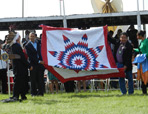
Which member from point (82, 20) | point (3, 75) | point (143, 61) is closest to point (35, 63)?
point (143, 61)

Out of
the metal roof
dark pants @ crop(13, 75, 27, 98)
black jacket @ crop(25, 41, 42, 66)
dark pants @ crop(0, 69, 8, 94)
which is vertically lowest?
dark pants @ crop(13, 75, 27, 98)

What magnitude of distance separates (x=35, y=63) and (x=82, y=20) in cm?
652

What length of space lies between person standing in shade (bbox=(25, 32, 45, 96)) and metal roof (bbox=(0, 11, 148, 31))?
523 cm

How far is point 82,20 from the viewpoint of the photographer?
20250mm

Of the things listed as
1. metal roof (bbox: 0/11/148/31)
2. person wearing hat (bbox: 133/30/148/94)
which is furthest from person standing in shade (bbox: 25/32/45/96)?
metal roof (bbox: 0/11/148/31)

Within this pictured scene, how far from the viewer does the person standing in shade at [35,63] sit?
46.5 ft

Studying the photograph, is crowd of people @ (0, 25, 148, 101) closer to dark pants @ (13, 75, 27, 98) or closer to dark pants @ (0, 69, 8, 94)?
dark pants @ (13, 75, 27, 98)

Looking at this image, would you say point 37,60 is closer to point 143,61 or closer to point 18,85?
point 18,85

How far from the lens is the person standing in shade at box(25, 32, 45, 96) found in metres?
14.2

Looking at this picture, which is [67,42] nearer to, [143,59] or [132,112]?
[143,59]

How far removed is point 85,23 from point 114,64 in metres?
7.21

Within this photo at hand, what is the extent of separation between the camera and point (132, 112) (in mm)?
8648

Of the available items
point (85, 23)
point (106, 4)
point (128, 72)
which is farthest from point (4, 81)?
point (106, 4)

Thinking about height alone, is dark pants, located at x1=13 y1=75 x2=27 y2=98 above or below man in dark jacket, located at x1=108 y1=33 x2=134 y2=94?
below
